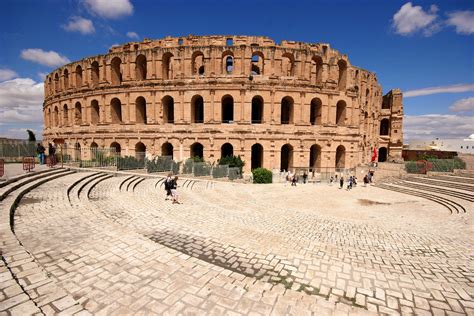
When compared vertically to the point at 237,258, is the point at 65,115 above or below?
above

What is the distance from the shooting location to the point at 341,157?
82.0 ft

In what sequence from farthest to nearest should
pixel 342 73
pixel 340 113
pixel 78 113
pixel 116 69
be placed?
pixel 78 113
pixel 342 73
pixel 116 69
pixel 340 113

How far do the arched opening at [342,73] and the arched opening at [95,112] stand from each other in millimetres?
29074

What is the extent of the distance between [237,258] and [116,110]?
26121 millimetres

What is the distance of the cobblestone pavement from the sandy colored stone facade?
1390cm

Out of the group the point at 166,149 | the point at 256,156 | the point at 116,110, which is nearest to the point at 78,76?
the point at 116,110

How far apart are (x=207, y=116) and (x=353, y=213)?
53.6 ft

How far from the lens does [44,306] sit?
110 inches

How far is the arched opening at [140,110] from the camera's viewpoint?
78.2ft

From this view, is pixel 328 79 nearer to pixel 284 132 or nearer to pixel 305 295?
pixel 284 132

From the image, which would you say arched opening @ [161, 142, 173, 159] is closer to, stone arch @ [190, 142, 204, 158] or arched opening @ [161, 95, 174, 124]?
stone arch @ [190, 142, 204, 158]

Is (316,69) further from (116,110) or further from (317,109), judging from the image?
(116,110)

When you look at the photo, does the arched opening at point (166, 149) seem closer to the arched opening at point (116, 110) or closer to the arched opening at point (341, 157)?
the arched opening at point (116, 110)

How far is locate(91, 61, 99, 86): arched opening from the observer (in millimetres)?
25297
